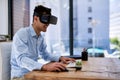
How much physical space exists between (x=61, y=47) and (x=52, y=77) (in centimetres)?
290

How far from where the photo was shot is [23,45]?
1854mm

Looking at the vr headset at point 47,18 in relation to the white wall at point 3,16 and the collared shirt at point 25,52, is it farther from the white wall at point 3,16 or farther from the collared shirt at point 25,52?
the white wall at point 3,16

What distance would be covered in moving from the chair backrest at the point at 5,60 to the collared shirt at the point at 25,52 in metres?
0.09

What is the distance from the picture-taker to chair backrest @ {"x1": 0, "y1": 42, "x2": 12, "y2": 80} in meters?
2.06

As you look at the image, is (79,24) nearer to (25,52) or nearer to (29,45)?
(29,45)

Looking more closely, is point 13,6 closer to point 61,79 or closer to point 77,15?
point 77,15

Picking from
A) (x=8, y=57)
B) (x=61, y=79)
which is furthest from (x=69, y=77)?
(x=8, y=57)

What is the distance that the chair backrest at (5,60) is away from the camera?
6.77 feet

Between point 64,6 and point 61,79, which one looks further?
point 64,6

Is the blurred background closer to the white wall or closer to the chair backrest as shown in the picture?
the white wall

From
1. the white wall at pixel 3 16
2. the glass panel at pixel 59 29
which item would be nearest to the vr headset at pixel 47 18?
the white wall at pixel 3 16

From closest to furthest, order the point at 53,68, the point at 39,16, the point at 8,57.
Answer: the point at 53,68
the point at 39,16
the point at 8,57

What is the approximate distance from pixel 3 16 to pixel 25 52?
2.39 meters

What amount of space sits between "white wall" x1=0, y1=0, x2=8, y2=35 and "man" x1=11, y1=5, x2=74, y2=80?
186cm
